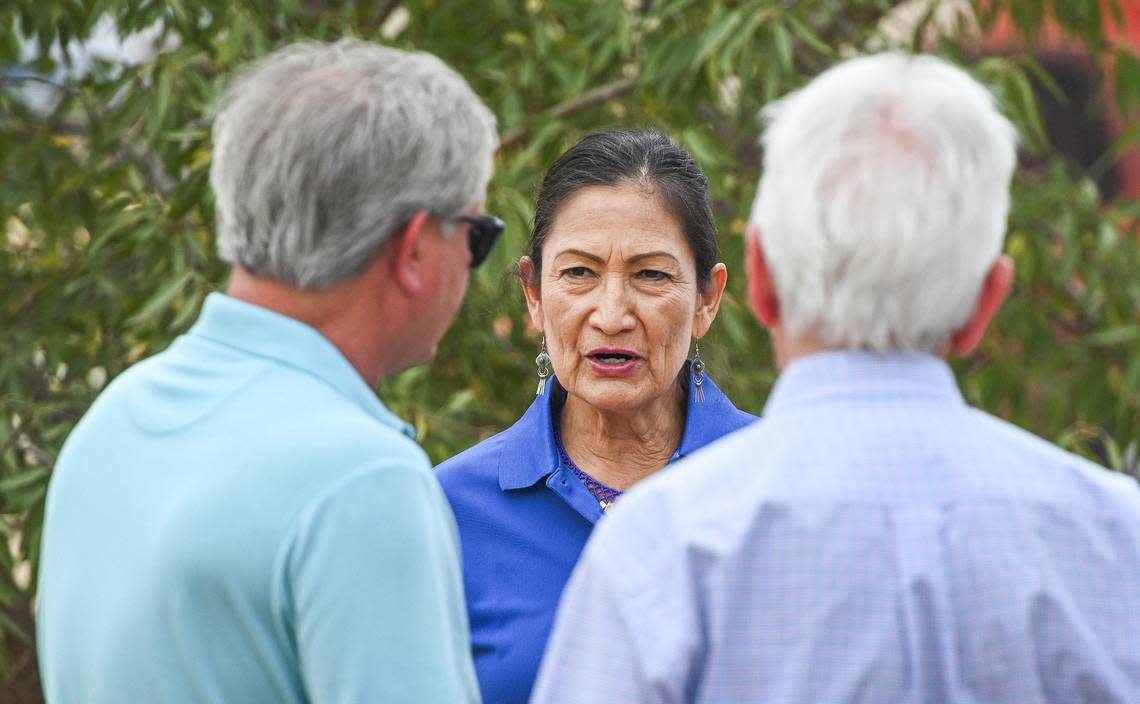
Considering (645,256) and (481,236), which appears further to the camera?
(645,256)

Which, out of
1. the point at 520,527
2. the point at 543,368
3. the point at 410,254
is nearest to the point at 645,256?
the point at 543,368

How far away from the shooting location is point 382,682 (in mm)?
1561

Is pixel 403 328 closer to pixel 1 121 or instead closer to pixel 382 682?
pixel 382 682

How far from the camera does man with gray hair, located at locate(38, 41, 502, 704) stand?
5.09 ft

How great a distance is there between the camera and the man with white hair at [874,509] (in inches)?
55.9

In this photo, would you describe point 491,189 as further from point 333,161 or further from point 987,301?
point 987,301

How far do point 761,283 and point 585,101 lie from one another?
8.27 feet

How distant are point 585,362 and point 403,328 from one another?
1143mm

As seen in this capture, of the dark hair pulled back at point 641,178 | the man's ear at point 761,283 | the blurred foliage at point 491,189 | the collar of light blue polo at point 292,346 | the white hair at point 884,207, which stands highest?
the white hair at point 884,207

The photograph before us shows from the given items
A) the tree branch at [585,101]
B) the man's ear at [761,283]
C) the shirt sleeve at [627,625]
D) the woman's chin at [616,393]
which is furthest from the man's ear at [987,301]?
the tree branch at [585,101]

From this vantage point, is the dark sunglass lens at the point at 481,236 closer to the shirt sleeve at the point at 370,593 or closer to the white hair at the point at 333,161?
the white hair at the point at 333,161

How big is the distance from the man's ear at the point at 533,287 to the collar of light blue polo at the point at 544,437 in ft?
0.42

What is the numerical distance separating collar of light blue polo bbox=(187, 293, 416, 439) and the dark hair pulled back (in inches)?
49.9

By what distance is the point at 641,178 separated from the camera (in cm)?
288
